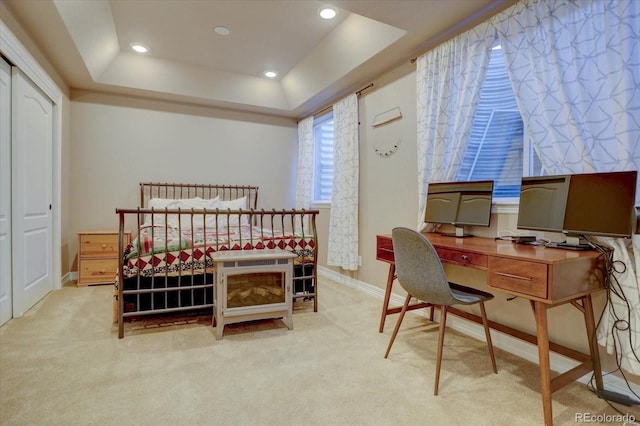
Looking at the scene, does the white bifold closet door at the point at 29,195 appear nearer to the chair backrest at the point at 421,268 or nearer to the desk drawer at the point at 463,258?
the chair backrest at the point at 421,268

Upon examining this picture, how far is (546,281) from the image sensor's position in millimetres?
1442

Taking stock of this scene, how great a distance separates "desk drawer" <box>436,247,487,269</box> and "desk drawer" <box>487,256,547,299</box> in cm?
8

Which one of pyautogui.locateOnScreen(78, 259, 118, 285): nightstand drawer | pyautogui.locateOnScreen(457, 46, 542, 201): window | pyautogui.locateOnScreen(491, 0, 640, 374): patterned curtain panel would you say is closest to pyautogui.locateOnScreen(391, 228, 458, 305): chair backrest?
pyautogui.locateOnScreen(491, 0, 640, 374): patterned curtain panel

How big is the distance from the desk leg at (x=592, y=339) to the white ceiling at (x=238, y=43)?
205cm

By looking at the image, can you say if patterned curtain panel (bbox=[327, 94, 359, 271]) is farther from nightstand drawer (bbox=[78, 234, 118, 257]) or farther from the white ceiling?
nightstand drawer (bbox=[78, 234, 118, 257])

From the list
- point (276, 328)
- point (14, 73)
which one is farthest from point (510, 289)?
point (14, 73)

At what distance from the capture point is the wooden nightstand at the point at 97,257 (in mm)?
3805

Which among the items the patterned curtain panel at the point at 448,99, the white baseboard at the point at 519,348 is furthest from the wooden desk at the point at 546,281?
the patterned curtain panel at the point at 448,99

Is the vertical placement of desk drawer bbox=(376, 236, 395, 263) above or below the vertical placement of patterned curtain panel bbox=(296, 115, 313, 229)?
below

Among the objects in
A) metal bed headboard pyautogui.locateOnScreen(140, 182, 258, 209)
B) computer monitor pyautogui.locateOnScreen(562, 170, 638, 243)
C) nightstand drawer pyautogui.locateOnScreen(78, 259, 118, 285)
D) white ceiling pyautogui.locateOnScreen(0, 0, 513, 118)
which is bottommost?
nightstand drawer pyautogui.locateOnScreen(78, 259, 118, 285)

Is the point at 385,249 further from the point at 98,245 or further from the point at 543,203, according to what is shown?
the point at 98,245

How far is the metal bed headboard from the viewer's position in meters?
4.48

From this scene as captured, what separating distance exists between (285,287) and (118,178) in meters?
3.20

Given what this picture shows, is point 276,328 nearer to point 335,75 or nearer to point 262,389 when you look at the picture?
point 262,389
